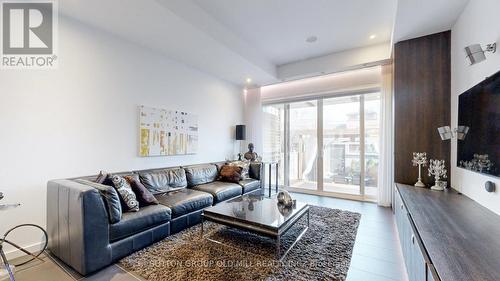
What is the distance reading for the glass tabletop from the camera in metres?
2.23

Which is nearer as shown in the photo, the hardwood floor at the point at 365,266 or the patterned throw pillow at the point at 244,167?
the hardwood floor at the point at 365,266

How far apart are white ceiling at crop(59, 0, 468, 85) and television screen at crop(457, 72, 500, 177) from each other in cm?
114

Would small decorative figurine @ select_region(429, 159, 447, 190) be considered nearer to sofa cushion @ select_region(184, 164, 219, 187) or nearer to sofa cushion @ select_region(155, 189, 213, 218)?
sofa cushion @ select_region(155, 189, 213, 218)

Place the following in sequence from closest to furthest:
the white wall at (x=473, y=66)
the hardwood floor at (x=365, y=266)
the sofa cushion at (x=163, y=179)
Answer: the white wall at (x=473, y=66) < the hardwood floor at (x=365, y=266) < the sofa cushion at (x=163, y=179)

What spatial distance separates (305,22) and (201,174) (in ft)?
9.81

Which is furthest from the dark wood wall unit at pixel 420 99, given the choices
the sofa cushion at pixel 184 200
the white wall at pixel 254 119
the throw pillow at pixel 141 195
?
the throw pillow at pixel 141 195

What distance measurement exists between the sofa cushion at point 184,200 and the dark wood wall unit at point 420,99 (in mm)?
2867

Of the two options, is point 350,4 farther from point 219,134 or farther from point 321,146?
point 219,134

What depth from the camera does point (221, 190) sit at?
3.42 metres

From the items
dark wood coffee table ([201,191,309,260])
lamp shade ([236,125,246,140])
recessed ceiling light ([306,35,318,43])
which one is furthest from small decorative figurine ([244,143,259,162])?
recessed ceiling light ([306,35,318,43])

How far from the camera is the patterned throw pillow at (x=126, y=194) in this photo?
2330 mm

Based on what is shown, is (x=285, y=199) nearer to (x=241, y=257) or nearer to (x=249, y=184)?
(x=241, y=257)

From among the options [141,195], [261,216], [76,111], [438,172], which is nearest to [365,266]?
[261,216]

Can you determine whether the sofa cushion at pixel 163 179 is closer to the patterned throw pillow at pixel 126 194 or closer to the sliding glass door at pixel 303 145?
the patterned throw pillow at pixel 126 194
